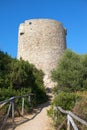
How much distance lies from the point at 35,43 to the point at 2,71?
1584 cm

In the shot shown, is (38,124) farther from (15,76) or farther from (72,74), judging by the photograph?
(72,74)

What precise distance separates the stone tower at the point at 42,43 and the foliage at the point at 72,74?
6.35 m

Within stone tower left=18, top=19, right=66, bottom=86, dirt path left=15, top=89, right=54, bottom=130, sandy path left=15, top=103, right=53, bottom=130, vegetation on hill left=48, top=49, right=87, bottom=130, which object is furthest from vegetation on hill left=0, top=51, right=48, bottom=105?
stone tower left=18, top=19, right=66, bottom=86

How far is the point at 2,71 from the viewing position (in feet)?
50.4

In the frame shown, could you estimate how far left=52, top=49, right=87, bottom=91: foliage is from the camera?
22156 millimetres

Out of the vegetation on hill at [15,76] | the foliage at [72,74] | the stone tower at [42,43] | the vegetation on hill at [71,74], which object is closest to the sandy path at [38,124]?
the vegetation on hill at [15,76]

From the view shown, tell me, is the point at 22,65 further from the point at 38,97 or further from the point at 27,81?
the point at 38,97

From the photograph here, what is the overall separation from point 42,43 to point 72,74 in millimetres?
9137

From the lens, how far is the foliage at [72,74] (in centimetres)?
2216

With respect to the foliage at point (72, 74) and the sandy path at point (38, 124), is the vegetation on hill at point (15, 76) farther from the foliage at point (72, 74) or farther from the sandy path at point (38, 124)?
the foliage at point (72, 74)

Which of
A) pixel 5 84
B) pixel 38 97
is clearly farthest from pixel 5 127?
pixel 38 97

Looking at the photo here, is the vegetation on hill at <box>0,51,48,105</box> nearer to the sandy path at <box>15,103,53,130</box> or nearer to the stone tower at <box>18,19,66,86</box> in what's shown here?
the sandy path at <box>15,103,53,130</box>

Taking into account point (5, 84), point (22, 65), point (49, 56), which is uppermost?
point (49, 56)

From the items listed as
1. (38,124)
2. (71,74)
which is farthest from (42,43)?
(38,124)
